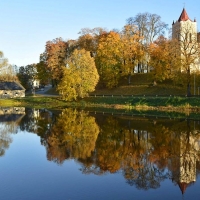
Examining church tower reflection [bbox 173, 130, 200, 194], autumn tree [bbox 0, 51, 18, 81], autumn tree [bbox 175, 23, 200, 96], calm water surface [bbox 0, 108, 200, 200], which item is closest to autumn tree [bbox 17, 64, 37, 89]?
autumn tree [bbox 0, 51, 18, 81]

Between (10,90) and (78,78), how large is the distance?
25.0 m

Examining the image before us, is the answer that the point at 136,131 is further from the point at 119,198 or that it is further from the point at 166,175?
the point at 119,198

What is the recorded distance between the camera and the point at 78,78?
50344mm

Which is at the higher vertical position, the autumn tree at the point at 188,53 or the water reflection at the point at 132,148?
the autumn tree at the point at 188,53

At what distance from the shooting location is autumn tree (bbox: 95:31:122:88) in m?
56.8

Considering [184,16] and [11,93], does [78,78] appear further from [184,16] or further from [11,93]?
[184,16]

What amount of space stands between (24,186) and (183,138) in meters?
12.8

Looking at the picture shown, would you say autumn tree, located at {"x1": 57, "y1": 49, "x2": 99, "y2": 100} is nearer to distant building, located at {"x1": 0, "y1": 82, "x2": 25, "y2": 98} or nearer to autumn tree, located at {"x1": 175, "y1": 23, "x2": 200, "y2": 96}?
autumn tree, located at {"x1": 175, "y1": 23, "x2": 200, "y2": 96}

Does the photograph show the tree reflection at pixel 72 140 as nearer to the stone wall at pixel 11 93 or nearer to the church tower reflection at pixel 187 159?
the church tower reflection at pixel 187 159

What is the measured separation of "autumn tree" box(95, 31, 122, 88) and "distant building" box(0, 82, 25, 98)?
2216 centimetres

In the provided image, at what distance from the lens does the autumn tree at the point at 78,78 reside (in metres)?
50.5

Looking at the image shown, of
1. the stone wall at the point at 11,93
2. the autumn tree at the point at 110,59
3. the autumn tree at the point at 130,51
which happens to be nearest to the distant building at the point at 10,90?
the stone wall at the point at 11,93

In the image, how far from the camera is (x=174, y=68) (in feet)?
153

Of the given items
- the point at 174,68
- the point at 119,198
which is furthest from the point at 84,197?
the point at 174,68
